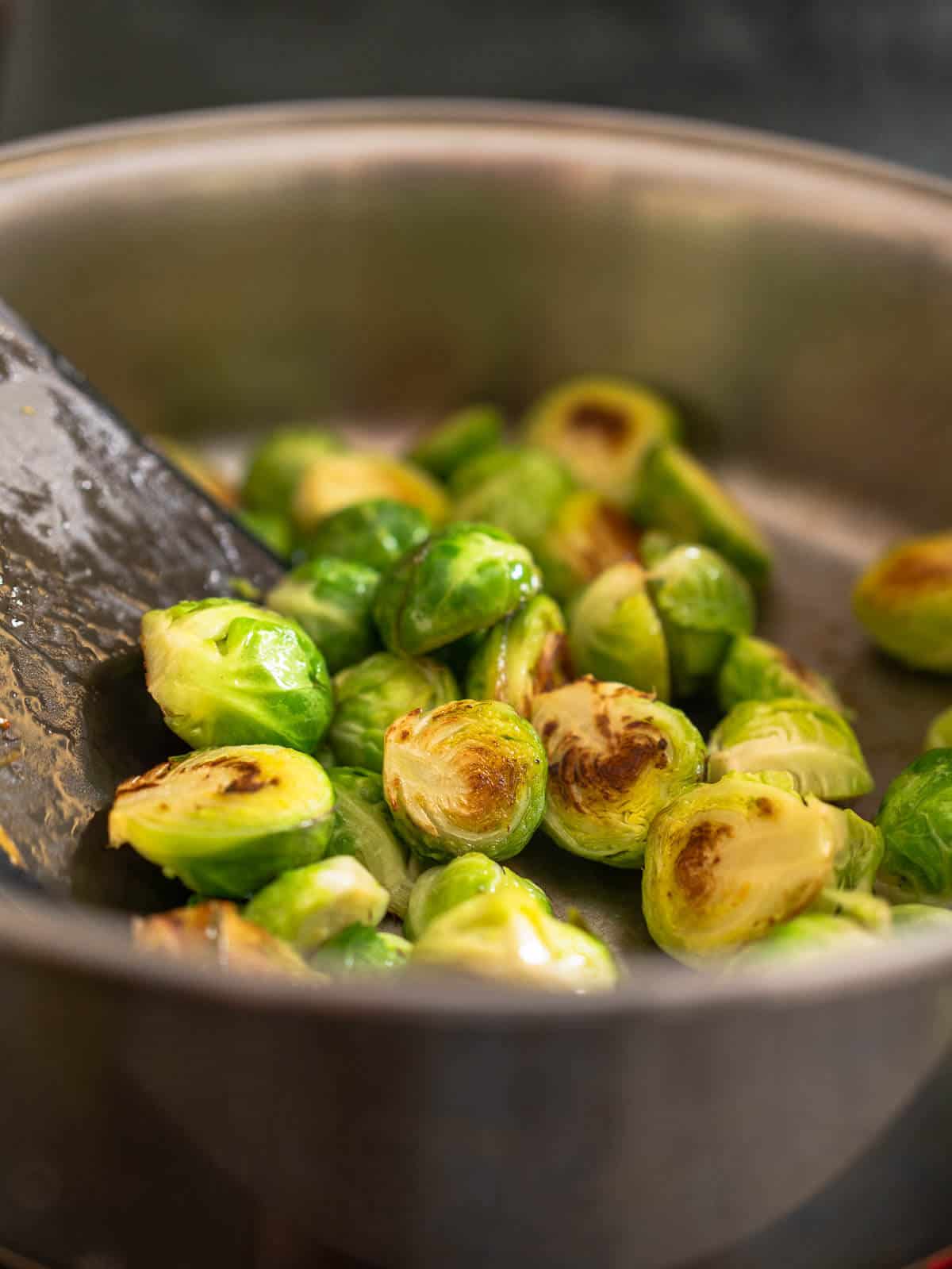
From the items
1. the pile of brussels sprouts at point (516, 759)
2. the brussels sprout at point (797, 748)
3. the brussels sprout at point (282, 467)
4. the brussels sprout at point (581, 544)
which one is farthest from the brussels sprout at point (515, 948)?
the brussels sprout at point (282, 467)

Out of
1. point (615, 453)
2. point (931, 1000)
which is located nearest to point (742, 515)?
point (615, 453)

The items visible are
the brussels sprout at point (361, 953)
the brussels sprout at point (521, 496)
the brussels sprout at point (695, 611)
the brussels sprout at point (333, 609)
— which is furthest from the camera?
the brussels sprout at point (521, 496)

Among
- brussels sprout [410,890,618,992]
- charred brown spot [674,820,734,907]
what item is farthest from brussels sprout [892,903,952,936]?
brussels sprout [410,890,618,992]

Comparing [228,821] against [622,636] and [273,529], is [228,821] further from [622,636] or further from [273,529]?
[273,529]

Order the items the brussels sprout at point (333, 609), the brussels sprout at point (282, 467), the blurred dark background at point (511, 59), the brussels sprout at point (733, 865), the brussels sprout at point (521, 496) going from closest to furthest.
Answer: the brussels sprout at point (733, 865)
the brussels sprout at point (333, 609)
the brussels sprout at point (521, 496)
the brussels sprout at point (282, 467)
the blurred dark background at point (511, 59)

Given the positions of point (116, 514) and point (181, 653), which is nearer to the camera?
point (181, 653)

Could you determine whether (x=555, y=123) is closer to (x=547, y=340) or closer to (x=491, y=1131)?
(x=547, y=340)

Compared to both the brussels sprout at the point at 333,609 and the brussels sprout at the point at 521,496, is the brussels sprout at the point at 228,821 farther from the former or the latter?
the brussels sprout at the point at 521,496
